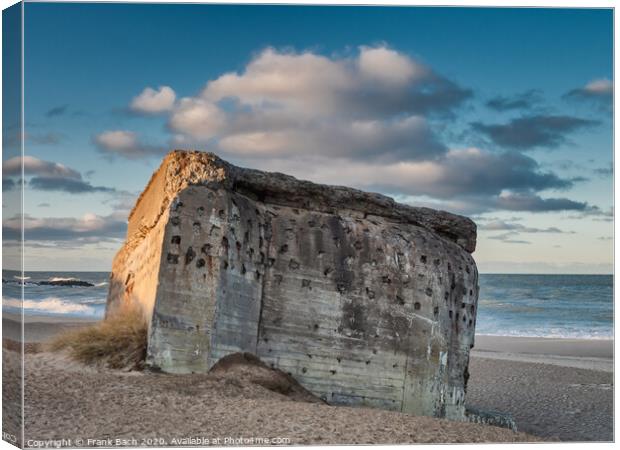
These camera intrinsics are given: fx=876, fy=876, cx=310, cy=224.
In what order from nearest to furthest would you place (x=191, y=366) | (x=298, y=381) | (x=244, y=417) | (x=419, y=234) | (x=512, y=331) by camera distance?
1. (x=244, y=417)
2. (x=191, y=366)
3. (x=298, y=381)
4. (x=419, y=234)
5. (x=512, y=331)

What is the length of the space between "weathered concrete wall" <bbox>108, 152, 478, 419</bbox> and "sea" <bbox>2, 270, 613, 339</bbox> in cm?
902

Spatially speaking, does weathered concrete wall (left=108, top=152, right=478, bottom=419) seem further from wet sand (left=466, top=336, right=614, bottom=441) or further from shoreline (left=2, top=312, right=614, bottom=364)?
shoreline (left=2, top=312, right=614, bottom=364)

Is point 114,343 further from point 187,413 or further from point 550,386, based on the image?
point 550,386

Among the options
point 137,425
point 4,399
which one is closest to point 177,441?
point 137,425

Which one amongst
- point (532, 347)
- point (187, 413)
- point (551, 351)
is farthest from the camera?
point (532, 347)

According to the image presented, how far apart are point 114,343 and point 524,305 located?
23.1 m

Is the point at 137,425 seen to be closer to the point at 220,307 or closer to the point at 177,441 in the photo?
the point at 177,441

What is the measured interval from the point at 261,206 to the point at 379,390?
219cm

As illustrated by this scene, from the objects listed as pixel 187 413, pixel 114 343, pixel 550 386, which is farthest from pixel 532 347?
pixel 187 413

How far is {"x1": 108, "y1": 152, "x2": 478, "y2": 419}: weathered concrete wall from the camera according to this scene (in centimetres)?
765

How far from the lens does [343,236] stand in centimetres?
891

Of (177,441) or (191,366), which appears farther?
(191,366)

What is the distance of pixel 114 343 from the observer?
24.7 feet

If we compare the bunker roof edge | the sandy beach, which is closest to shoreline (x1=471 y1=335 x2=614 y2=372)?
the bunker roof edge
